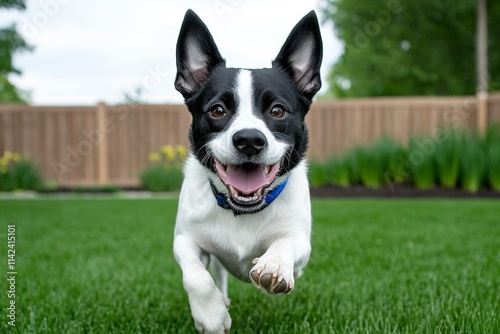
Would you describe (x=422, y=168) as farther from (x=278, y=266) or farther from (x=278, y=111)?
(x=278, y=266)


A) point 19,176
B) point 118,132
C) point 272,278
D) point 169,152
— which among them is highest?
point 272,278

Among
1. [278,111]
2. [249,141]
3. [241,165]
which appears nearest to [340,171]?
[278,111]

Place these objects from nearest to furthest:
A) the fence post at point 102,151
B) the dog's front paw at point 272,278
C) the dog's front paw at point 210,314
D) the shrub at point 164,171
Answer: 1. the dog's front paw at point 272,278
2. the dog's front paw at point 210,314
3. the shrub at point 164,171
4. the fence post at point 102,151

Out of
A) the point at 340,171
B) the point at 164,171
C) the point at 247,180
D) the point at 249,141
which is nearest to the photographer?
the point at 249,141

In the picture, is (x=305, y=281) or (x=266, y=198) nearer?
(x=266, y=198)

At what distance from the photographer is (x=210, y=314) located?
8.87 feet

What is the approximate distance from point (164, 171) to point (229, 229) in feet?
40.6

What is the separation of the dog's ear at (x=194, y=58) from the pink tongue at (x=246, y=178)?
667mm

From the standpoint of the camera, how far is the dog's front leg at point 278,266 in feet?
8.13

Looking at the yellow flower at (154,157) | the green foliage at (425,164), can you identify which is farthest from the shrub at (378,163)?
the yellow flower at (154,157)

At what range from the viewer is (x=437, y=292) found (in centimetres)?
392

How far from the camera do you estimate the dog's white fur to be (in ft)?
8.96

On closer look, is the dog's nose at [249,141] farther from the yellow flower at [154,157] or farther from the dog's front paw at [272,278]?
the yellow flower at [154,157]

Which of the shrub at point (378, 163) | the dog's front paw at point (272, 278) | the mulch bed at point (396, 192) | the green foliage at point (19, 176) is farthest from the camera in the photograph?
the green foliage at point (19, 176)
